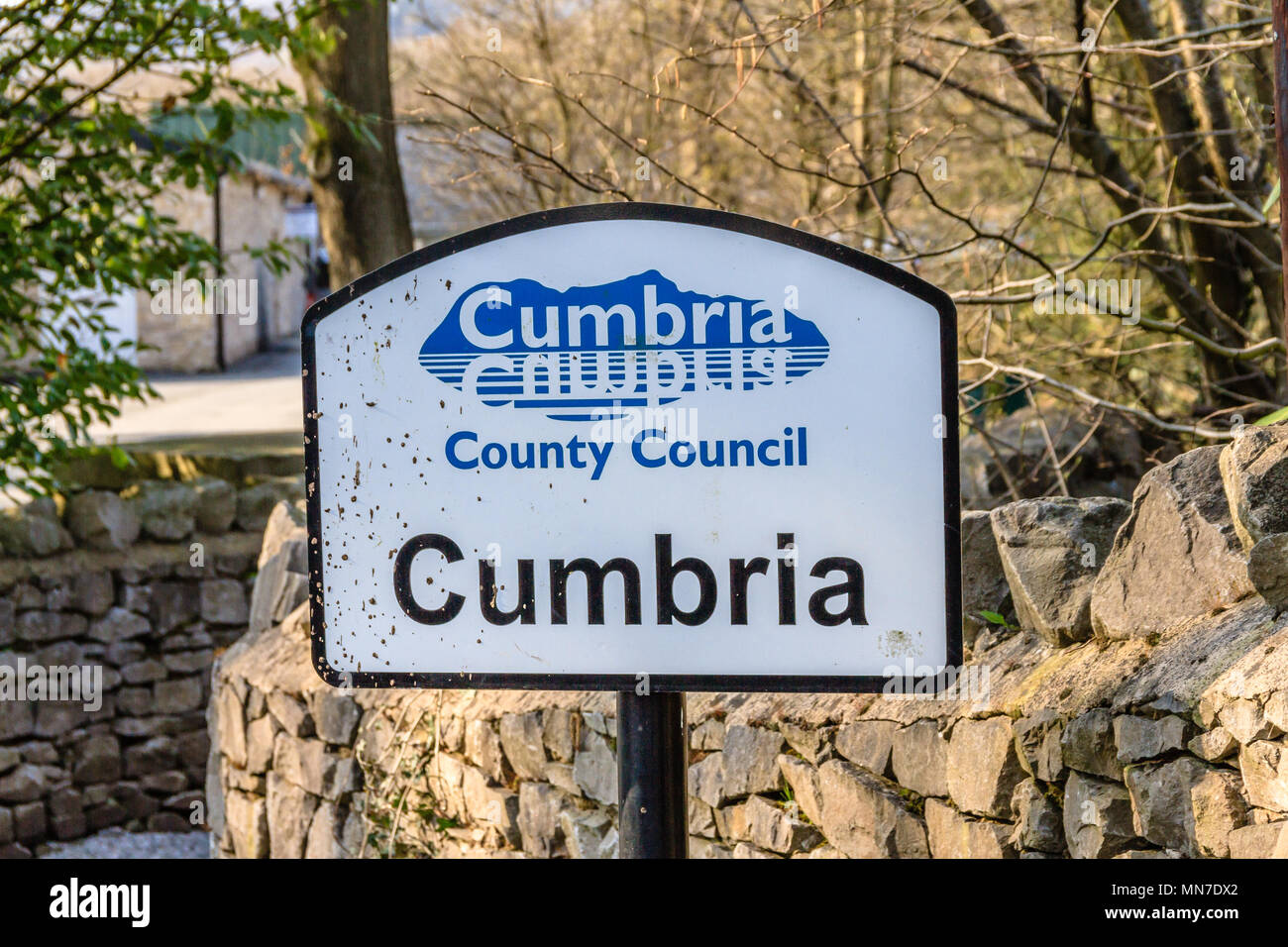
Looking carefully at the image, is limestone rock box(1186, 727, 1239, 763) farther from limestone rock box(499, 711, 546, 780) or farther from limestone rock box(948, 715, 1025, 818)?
limestone rock box(499, 711, 546, 780)

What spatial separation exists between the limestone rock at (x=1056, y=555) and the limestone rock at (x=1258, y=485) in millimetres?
397

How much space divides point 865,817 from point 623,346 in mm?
1590

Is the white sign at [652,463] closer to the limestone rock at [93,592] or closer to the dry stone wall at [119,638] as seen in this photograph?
the dry stone wall at [119,638]

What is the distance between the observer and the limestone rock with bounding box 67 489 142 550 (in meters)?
7.90

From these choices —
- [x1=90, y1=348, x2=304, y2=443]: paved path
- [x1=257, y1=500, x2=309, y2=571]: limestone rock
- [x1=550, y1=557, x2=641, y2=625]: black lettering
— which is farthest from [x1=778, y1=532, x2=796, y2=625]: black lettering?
[x1=90, y1=348, x2=304, y2=443]: paved path

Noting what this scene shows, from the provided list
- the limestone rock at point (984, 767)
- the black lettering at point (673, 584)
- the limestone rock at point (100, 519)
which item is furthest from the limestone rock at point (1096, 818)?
the limestone rock at point (100, 519)

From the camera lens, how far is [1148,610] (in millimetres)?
2461

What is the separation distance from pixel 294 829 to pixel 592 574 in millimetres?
3198

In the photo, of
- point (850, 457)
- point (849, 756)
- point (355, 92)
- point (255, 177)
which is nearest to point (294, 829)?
point (849, 756)

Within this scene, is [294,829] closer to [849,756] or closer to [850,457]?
[849,756]

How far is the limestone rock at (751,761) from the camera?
123 inches

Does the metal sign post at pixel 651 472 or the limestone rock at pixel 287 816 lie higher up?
the metal sign post at pixel 651 472

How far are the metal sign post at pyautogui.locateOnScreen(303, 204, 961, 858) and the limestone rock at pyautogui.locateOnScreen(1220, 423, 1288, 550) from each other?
0.93 m

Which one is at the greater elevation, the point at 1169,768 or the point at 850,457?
the point at 850,457
